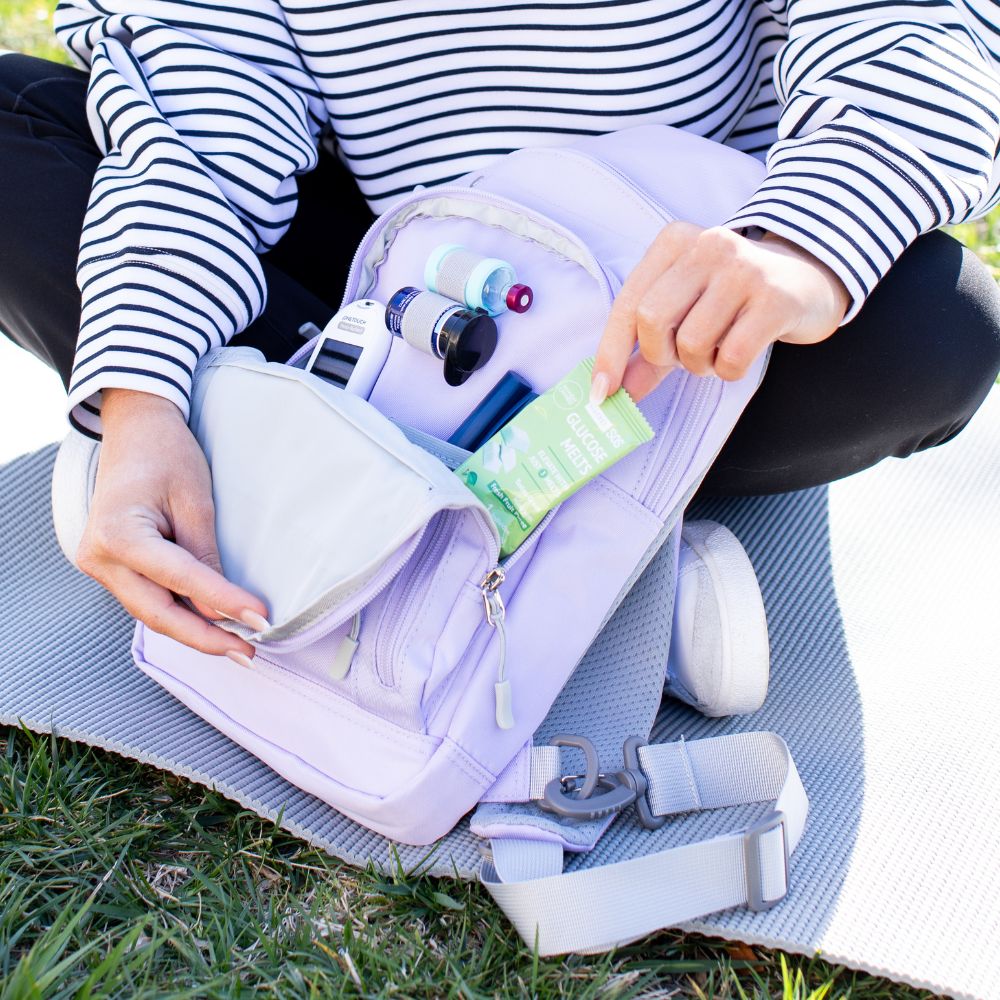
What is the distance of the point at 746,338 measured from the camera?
760 millimetres

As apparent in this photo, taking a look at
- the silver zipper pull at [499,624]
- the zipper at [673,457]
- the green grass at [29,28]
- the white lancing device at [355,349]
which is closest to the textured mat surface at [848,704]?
the silver zipper pull at [499,624]

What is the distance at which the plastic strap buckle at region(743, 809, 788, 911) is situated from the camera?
0.81 metres

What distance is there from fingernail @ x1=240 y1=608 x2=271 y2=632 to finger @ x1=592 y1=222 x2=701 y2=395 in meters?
0.32

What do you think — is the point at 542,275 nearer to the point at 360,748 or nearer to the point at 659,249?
the point at 659,249

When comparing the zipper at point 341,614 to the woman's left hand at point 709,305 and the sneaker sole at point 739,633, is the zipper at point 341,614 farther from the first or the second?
the sneaker sole at point 739,633

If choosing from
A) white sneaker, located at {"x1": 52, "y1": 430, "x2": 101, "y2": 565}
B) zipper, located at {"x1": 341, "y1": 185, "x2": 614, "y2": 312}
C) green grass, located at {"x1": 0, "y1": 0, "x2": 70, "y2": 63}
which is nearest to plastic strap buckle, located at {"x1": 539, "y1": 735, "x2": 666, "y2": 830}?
zipper, located at {"x1": 341, "y1": 185, "x2": 614, "y2": 312}

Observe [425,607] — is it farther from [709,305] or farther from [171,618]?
[709,305]

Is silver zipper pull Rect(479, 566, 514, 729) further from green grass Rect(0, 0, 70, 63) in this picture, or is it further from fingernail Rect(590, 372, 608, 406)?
green grass Rect(0, 0, 70, 63)

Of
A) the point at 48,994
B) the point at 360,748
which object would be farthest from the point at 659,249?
the point at 48,994

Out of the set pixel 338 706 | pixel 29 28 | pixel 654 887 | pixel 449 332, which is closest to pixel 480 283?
Answer: pixel 449 332

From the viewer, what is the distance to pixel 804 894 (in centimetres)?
84

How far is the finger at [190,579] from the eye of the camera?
33.1 inches

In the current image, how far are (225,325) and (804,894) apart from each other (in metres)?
0.71

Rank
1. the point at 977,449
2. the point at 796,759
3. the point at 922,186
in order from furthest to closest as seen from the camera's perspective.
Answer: the point at 977,449 → the point at 796,759 → the point at 922,186
